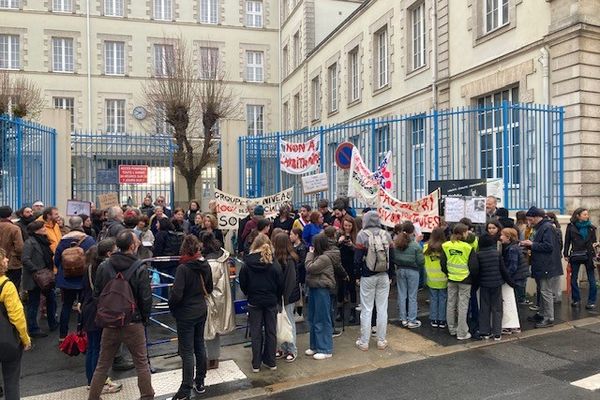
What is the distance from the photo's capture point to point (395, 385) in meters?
5.36

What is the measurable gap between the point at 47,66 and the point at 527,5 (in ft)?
79.8

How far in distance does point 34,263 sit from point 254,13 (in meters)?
26.9

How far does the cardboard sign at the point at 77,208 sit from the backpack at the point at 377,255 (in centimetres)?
634

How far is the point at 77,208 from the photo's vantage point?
10.2 meters

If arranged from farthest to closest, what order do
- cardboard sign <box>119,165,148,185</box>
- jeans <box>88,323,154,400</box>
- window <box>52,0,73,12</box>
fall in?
window <box>52,0,73,12</box> → cardboard sign <box>119,165,148,185</box> → jeans <box>88,323,154,400</box>

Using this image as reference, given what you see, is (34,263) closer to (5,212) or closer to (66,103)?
(5,212)

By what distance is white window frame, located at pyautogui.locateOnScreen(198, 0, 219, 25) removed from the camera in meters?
29.7

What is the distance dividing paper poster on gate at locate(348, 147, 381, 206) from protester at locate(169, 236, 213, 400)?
512 centimetres

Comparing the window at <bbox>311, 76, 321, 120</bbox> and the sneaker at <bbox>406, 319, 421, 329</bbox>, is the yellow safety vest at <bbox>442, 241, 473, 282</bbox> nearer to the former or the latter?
the sneaker at <bbox>406, 319, 421, 329</bbox>

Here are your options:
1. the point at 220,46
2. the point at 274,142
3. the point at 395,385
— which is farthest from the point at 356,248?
the point at 220,46

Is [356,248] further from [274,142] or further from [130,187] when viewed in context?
[130,187]

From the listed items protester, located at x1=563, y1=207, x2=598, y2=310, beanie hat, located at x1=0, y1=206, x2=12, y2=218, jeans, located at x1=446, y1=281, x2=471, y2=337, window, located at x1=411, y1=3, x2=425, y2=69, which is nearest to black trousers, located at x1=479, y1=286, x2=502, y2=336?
jeans, located at x1=446, y1=281, x2=471, y2=337

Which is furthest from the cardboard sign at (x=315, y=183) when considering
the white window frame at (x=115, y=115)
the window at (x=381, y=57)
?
the white window frame at (x=115, y=115)

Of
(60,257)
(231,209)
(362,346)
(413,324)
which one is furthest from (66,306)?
(413,324)
